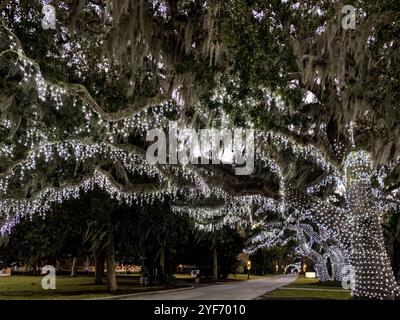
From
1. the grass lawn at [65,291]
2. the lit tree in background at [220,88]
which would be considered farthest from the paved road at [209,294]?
the lit tree in background at [220,88]

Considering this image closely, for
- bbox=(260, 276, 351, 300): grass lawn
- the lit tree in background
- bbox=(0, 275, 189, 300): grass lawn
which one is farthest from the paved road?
the lit tree in background

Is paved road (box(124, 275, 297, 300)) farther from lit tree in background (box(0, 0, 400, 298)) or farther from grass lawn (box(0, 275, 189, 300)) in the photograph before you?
lit tree in background (box(0, 0, 400, 298))

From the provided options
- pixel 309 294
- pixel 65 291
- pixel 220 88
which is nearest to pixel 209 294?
pixel 309 294

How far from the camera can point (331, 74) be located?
10891 mm

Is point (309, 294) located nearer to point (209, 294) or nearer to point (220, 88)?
point (209, 294)

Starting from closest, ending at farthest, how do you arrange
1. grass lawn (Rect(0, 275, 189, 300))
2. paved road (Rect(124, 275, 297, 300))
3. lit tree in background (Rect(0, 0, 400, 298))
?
lit tree in background (Rect(0, 0, 400, 298))
paved road (Rect(124, 275, 297, 300))
grass lawn (Rect(0, 275, 189, 300))

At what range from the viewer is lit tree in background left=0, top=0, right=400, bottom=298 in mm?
9836

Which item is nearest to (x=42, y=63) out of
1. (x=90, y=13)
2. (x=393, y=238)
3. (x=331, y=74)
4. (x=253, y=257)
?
(x=90, y=13)

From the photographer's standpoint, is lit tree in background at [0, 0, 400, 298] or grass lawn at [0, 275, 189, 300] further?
grass lawn at [0, 275, 189, 300]

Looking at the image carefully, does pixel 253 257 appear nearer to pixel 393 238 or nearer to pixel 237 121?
pixel 393 238

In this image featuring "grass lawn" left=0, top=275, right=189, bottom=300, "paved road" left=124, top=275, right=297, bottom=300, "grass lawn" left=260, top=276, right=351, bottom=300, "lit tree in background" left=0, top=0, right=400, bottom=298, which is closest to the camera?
"lit tree in background" left=0, top=0, right=400, bottom=298

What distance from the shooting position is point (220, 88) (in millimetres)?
10930

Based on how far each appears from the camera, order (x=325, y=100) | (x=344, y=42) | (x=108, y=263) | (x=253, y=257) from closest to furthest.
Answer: (x=344, y=42) < (x=325, y=100) < (x=108, y=263) < (x=253, y=257)

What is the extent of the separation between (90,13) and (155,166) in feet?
16.3
